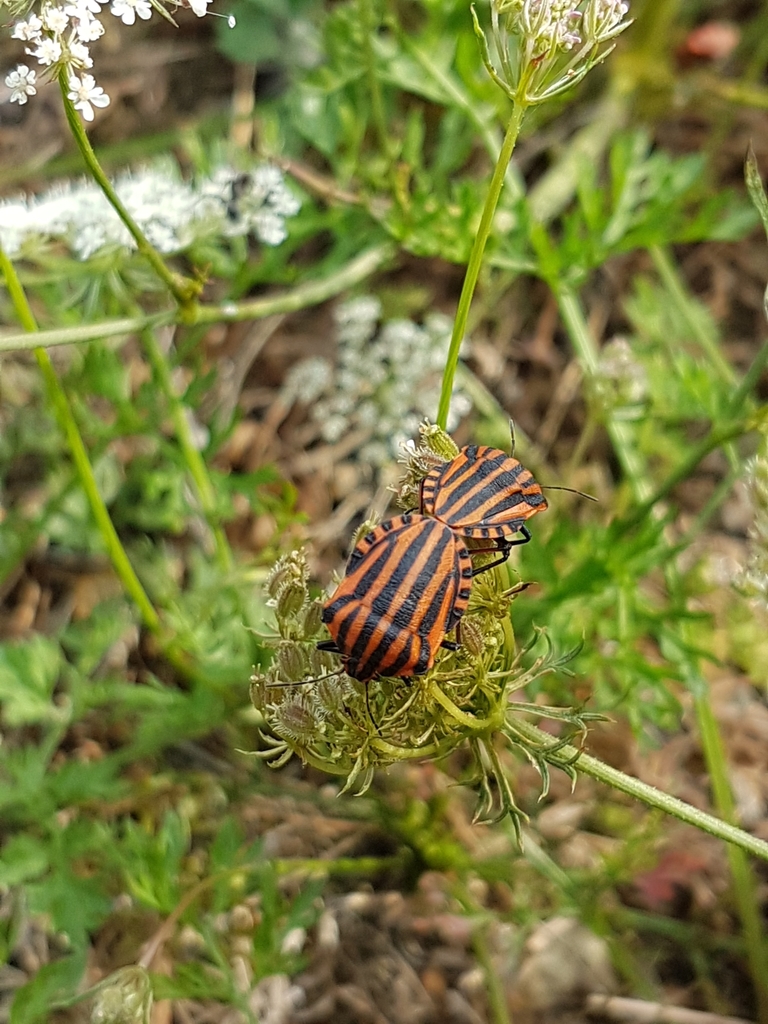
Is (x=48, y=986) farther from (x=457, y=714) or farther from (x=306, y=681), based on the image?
(x=457, y=714)

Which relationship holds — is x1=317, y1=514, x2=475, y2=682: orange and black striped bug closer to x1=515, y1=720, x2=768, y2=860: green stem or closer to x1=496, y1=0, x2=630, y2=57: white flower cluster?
x1=515, y1=720, x2=768, y2=860: green stem

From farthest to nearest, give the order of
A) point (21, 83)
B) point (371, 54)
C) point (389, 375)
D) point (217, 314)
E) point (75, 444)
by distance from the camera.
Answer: point (389, 375) → point (371, 54) → point (217, 314) → point (75, 444) → point (21, 83)

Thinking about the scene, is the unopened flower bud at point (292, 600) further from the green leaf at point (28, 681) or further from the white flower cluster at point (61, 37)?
the green leaf at point (28, 681)

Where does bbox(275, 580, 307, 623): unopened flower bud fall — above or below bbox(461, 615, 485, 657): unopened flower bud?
below

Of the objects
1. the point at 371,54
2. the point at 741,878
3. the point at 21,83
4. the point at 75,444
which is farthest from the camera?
the point at 741,878

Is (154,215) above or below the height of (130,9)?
below

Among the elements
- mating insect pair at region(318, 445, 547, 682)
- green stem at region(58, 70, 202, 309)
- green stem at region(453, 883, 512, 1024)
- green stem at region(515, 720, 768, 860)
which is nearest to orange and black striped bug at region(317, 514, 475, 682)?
mating insect pair at region(318, 445, 547, 682)

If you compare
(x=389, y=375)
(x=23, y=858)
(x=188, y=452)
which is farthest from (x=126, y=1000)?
(x=389, y=375)
